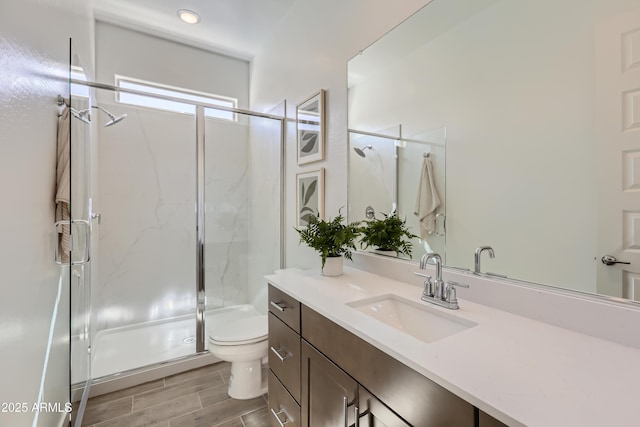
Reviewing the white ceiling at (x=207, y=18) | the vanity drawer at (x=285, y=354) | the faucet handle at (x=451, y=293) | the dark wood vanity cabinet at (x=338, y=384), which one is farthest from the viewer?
the white ceiling at (x=207, y=18)

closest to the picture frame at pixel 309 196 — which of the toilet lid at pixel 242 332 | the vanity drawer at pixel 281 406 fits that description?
the toilet lid at pixel 242 332

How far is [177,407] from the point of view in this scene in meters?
1.76

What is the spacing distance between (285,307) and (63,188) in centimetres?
110

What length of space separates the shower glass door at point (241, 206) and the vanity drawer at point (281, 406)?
1203mm

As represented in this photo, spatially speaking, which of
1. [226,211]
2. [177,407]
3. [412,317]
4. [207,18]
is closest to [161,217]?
[226,211]

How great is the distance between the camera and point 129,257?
2783 millimetres

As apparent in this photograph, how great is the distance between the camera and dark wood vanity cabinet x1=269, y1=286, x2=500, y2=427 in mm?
659

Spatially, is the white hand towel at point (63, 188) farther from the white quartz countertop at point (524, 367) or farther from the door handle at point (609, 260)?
the door handle at point (609, 260)

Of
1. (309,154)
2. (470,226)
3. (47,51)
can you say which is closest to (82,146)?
(47,51)

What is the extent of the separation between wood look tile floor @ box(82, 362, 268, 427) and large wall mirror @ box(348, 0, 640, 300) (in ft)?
4.85

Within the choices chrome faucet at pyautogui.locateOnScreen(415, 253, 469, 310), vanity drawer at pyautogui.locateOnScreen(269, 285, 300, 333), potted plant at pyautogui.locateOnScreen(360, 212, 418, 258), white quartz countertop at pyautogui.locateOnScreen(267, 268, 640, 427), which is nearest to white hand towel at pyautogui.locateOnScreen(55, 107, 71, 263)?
vanity drawer at pyautogui.locateOnScreen(269, 285, 300, 333)

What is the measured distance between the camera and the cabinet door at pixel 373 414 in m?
0.75

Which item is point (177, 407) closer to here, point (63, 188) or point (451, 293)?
point (63, 188)

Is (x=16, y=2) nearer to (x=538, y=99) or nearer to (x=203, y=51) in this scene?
(x=538, y=99)
